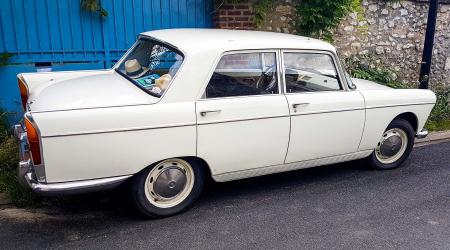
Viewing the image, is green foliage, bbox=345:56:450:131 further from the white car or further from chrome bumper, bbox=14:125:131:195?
chrome bumper, bbox=14:125:131:195

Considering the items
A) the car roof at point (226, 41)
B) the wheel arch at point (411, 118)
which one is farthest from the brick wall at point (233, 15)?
the wheel arch at point (411, 118)

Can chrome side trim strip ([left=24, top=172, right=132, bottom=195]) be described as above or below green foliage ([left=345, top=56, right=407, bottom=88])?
below

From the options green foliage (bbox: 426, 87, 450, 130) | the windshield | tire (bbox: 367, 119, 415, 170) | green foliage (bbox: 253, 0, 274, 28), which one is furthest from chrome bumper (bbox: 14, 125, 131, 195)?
green foliage (bbox: 426, 87, 450, 130)

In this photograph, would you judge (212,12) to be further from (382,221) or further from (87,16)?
(382,221)

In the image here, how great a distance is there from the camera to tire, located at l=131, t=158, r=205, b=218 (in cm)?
364

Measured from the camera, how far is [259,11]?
6660 mm

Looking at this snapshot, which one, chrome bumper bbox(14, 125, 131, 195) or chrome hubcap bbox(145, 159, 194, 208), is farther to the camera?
chrome hubcap bbox(145, 159, 194, 208)

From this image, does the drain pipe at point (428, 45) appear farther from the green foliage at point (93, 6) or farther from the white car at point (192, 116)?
the green foliage at point (93, 6)

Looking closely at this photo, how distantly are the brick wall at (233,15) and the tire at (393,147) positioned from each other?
2778 millimetres

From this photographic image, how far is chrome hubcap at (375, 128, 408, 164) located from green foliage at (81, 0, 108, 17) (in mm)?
3967

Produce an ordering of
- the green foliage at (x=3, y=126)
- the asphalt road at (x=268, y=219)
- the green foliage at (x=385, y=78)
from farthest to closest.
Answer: the green foliage at (x=385, y=78) → the green foliage at (x=3, y=126) → the asphalt road at (x=268, y=219)

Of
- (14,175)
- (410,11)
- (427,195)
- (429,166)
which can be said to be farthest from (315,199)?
(410,11)

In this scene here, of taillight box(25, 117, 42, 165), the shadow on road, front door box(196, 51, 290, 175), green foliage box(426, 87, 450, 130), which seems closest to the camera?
taillight box(25, 117, 42, 165)

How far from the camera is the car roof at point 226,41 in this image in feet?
12.6
